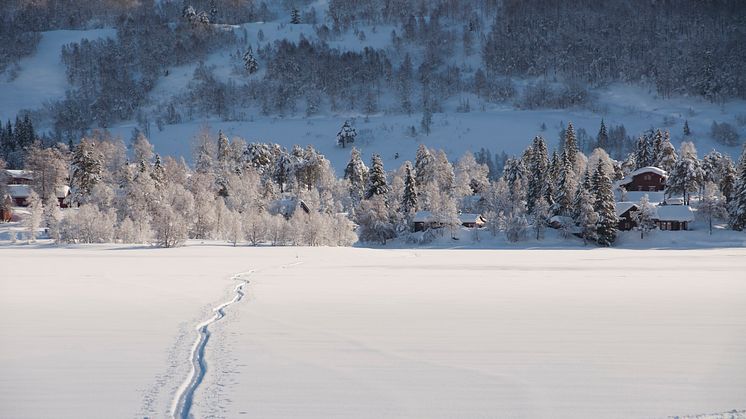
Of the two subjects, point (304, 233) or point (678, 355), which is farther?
point (304, 233)

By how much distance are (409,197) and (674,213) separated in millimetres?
34823

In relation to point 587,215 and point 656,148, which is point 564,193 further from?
point 656,148

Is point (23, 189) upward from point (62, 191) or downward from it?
upward

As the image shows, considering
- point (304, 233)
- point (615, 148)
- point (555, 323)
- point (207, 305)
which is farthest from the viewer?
point (615, 148)

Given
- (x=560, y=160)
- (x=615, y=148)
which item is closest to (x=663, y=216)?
(x=560, y=160)

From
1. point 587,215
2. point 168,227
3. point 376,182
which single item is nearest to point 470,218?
point 376,182

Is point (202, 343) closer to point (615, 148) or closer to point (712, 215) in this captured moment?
point (712, 215)

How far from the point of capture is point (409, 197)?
8288 cm

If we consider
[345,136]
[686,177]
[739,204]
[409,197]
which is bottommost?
[739,204]

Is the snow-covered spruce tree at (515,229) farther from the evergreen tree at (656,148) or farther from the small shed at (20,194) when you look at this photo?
the small shed at (20,194)

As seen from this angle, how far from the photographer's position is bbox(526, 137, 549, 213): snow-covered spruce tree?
8406cm

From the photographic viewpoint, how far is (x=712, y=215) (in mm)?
74125

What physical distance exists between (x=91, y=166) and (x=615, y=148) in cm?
14394

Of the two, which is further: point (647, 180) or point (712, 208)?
point (647, 180)
